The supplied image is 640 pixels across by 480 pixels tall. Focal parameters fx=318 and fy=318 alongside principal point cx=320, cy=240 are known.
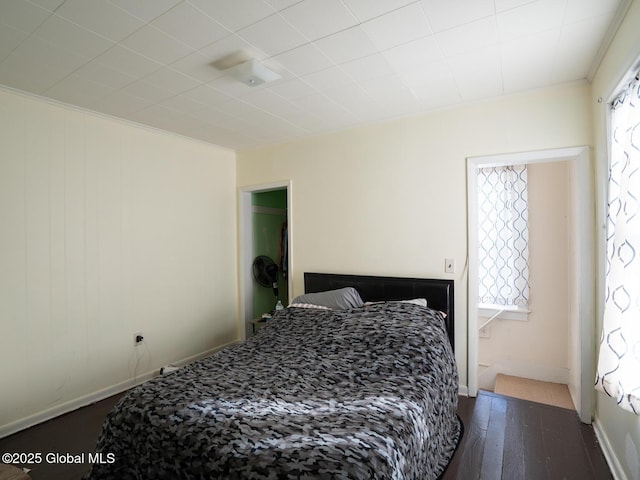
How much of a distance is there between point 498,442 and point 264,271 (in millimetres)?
2953

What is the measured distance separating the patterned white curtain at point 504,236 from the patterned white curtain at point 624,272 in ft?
5.83

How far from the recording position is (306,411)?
144cm

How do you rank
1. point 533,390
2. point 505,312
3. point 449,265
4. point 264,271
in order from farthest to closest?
point 264,271, point 505,312, point 533,390, point 449,265

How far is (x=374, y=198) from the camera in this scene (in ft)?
10.1

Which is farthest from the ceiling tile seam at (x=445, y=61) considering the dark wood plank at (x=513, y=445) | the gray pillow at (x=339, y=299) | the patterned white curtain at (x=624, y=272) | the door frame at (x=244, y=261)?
the dark wood plank at (x=513, y=445)

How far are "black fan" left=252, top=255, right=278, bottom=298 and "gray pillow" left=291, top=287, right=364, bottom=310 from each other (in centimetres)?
132

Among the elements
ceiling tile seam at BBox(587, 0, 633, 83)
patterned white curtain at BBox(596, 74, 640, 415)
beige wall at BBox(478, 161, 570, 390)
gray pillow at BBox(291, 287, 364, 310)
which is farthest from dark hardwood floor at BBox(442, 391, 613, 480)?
ceiling tile seam at BBox(587, 0, 633, 83)

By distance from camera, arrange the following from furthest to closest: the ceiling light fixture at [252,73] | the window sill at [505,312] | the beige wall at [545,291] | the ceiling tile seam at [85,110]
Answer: the window sill at [505,312] → the beige wall at [545,291] → the ceiling tile seam at [85,110] → the ceiling light fixture at [252,73]

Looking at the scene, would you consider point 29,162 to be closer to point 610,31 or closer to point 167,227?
point 167,227

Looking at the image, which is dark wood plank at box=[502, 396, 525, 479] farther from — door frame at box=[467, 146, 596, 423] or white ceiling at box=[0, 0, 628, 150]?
white ceiling at box=[0, 0, 628, 150]

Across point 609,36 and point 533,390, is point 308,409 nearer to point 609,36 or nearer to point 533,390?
point 609,36

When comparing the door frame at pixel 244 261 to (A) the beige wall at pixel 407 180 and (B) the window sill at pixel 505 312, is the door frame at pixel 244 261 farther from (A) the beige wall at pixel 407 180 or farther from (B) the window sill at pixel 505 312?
(B) the window sill at pixel 505 312

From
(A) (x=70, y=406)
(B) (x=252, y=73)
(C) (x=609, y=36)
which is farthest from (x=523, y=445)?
(A) (x=70, y=406)

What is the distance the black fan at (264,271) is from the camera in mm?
4113
